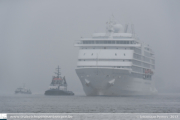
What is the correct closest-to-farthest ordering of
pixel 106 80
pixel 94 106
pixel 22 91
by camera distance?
1. pixel 94 106
2. pixel 106 80
3. pixel 22 91

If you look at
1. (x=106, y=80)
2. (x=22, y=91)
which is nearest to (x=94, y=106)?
(x=106, y=80)

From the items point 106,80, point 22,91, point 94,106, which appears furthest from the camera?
point 22,91

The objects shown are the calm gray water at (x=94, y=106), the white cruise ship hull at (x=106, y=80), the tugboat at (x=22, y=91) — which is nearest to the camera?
the calm gray water at (x=94, y=106)

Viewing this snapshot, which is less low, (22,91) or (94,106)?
(22,91)

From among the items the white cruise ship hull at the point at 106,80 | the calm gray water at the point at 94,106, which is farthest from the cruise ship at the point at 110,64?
the calm gray water at the point at 94,106

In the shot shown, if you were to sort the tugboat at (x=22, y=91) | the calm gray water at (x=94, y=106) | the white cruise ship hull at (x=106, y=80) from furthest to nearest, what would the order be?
the tugboat at (x=22, y=91) → the white cruise ship hull at (x=106, y=80) → the calm gray water at (x=94, y=106)

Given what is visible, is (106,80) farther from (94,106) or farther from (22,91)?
(22,91)

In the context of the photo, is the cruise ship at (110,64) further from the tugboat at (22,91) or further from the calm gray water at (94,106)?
the tugboat at (22,91)

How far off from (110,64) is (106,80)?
2.84 meters

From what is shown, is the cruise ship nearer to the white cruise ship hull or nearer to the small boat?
the white cruise ship hull

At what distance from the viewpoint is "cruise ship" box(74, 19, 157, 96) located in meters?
60.4

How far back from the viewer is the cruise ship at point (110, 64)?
198 feet

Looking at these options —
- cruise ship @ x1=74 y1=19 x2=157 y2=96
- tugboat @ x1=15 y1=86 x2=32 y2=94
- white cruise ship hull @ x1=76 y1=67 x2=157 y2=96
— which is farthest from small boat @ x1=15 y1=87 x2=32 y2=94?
white cruise ship hull @ x1=76 y1=67 x2=157 y2=96

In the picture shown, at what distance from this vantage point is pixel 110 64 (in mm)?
61875
